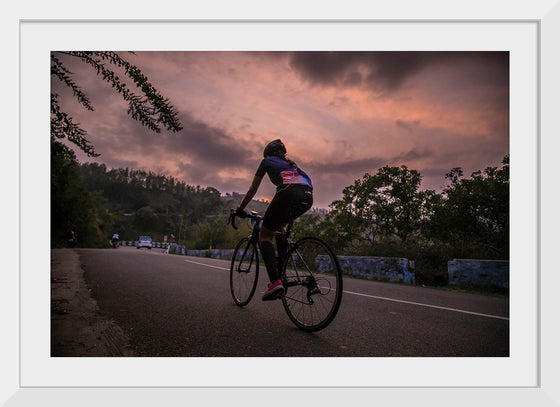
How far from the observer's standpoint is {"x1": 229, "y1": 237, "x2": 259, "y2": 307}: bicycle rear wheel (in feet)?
11.3

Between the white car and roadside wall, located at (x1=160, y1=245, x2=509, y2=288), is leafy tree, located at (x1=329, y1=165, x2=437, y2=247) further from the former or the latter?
the white car

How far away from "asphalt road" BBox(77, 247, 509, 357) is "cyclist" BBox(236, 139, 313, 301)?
0.48 meters

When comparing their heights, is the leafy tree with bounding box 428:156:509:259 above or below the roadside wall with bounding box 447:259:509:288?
above

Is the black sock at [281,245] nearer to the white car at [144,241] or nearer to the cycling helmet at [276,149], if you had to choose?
the cycling helmet at [276,149]

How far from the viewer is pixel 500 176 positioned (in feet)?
11.1

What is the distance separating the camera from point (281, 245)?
9.70 ft

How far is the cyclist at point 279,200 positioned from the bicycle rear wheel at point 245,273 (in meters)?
0.58

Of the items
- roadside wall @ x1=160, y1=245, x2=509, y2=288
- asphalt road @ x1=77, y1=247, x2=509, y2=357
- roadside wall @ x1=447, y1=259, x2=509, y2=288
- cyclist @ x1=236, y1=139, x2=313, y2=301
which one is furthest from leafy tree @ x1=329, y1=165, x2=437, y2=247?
cyclist @ x1=236, y1=139, x2=313, y2=301
